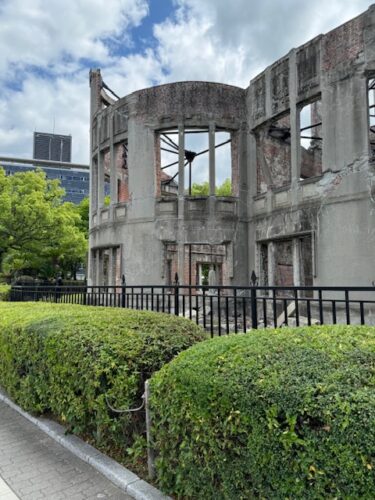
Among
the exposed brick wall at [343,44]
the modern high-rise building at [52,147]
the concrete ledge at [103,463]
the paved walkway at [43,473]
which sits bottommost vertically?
the paved walkway at [43,473]

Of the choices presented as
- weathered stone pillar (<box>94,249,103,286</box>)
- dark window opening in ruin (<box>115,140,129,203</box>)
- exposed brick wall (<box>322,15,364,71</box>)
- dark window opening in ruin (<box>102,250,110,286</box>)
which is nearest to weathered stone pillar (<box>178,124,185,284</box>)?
dark window opening in ruin (<box>102,250,110,286</box>)

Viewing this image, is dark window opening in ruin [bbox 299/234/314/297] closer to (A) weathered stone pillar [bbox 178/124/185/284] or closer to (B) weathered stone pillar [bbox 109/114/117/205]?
(A) weathered stone pillar [bbox 178/124/185/284]

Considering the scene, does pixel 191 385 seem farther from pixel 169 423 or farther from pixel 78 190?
pixel 78 190

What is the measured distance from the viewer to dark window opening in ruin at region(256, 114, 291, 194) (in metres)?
13.6

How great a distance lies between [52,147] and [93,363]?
640ft

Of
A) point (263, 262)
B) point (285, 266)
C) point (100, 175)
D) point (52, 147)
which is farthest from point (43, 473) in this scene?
point (52, 147)

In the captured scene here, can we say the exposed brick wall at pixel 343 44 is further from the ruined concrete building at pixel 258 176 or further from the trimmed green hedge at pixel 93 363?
the trimmed green hedge at pixel 93 363

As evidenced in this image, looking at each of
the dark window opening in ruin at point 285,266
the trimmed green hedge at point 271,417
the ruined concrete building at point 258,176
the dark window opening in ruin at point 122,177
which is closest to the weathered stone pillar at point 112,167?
the ruined concrete building at point 258,176

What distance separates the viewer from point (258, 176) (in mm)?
13805

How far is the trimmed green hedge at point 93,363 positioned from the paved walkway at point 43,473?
0.26m

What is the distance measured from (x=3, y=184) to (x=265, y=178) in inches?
736

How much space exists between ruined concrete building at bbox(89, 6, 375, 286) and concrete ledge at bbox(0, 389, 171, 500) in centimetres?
808

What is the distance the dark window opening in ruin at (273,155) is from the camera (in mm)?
13562

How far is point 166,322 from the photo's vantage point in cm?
427
